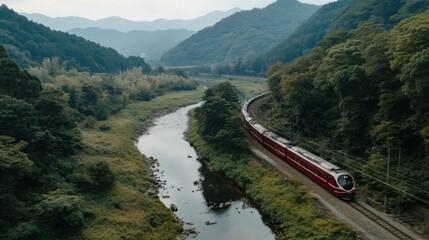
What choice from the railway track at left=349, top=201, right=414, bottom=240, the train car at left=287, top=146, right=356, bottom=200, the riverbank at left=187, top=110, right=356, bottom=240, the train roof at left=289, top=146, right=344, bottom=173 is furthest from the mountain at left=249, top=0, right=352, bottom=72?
the railway track at left=349, top=201, right=414, bottom=240

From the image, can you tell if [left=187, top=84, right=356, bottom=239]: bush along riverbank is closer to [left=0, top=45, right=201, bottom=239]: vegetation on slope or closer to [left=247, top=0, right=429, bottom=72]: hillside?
[left=0, top=45, right=201, bottom=239]: vegetation on slope

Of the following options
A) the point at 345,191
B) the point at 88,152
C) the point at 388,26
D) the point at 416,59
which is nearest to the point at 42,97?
the point at 88,152

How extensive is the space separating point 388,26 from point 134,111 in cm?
6398

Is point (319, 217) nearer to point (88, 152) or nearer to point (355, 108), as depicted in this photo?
point (355, 108)

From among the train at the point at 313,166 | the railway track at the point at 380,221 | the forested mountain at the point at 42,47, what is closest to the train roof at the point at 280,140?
the train at the point at 313,166

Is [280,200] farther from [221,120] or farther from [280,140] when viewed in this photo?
[221,120]

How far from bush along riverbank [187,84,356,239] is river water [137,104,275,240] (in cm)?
118

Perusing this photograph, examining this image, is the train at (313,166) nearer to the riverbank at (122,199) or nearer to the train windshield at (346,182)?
the train windshield at (346,182)

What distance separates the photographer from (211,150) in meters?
50.7

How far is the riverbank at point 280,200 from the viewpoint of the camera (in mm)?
26344

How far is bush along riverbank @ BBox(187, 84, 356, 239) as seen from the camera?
2704 centimetres

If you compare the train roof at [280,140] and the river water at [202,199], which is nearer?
the river water at [202,199]

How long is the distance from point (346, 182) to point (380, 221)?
458 cm

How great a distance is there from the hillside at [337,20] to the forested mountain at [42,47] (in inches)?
2688
